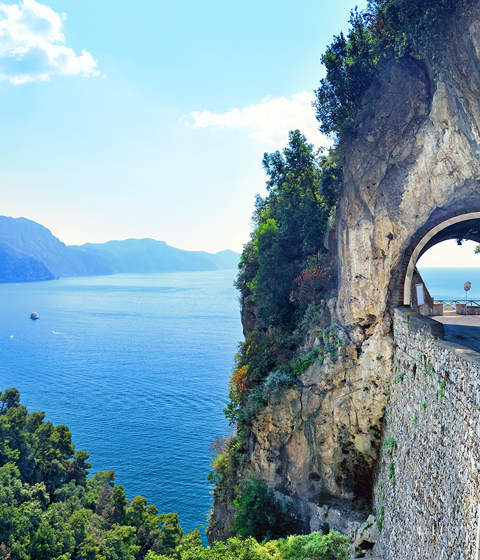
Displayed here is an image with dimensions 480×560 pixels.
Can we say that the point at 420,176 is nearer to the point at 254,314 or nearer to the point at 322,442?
the point at 322,442

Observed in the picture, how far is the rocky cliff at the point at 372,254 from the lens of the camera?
13.0 m

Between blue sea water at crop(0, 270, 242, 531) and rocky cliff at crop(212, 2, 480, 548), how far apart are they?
20.3m

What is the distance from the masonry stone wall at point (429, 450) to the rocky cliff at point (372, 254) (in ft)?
4.69

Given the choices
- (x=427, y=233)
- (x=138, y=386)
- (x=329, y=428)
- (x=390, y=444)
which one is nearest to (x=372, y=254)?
(x=427, y=233)

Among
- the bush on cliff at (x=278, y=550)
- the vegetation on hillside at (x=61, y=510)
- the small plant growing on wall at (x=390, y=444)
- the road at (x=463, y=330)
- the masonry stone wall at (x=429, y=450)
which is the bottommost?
the vegetation on hillside at (x=61, y=510)

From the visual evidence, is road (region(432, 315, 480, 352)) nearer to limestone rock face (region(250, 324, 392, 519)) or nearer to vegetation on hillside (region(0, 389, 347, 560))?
limestone rock face (region(250, 324, 392, 519))

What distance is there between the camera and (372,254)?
613 inches

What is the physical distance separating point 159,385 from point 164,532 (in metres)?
27.4

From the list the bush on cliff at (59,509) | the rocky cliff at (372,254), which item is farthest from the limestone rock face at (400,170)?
the bush on cliff at (59,509)

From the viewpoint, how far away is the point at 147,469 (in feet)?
123

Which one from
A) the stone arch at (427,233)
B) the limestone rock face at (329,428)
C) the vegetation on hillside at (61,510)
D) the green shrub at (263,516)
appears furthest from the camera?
the vegetation on hillside at (61,510)

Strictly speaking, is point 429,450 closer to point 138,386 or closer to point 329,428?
point 329,428

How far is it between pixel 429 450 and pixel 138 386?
4987 centimetres

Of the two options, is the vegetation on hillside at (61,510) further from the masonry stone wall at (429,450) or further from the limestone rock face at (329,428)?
the masonry stone wall at (429,450)
